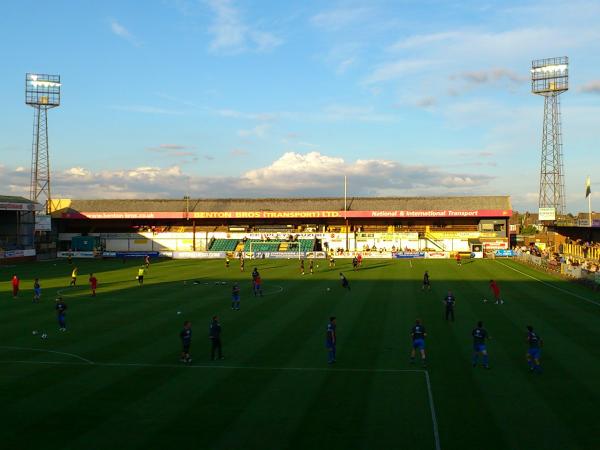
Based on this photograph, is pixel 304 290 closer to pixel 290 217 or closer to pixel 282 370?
pixel 282 370

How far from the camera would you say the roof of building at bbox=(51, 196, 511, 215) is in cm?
9512

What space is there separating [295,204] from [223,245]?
688 inches

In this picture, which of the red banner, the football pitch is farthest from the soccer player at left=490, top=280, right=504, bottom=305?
the red banner

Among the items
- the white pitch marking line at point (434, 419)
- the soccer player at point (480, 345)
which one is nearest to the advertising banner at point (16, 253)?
the soccer player at point (480, 345)

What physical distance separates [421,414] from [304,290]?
87.7ft

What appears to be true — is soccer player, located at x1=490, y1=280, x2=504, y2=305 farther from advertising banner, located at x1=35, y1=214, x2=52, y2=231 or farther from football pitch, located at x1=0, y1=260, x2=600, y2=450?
advertising banner, located at x1=35, y1=214, x2=52, y2=231

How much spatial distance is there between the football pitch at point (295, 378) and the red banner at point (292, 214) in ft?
172

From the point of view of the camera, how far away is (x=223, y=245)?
90.9 metres

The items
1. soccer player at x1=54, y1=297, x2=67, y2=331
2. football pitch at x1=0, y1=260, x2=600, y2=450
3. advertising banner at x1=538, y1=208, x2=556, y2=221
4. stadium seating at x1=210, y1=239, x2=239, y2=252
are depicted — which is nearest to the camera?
football pitch at x1=0, y1=260, x2=600, y2=450

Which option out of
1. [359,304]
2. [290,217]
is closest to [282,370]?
[359,304]

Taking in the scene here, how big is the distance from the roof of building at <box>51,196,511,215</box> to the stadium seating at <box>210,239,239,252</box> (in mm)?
9876

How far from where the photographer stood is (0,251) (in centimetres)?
6950

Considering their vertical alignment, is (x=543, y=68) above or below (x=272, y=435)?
above

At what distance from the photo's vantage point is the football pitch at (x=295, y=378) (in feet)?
44.1
